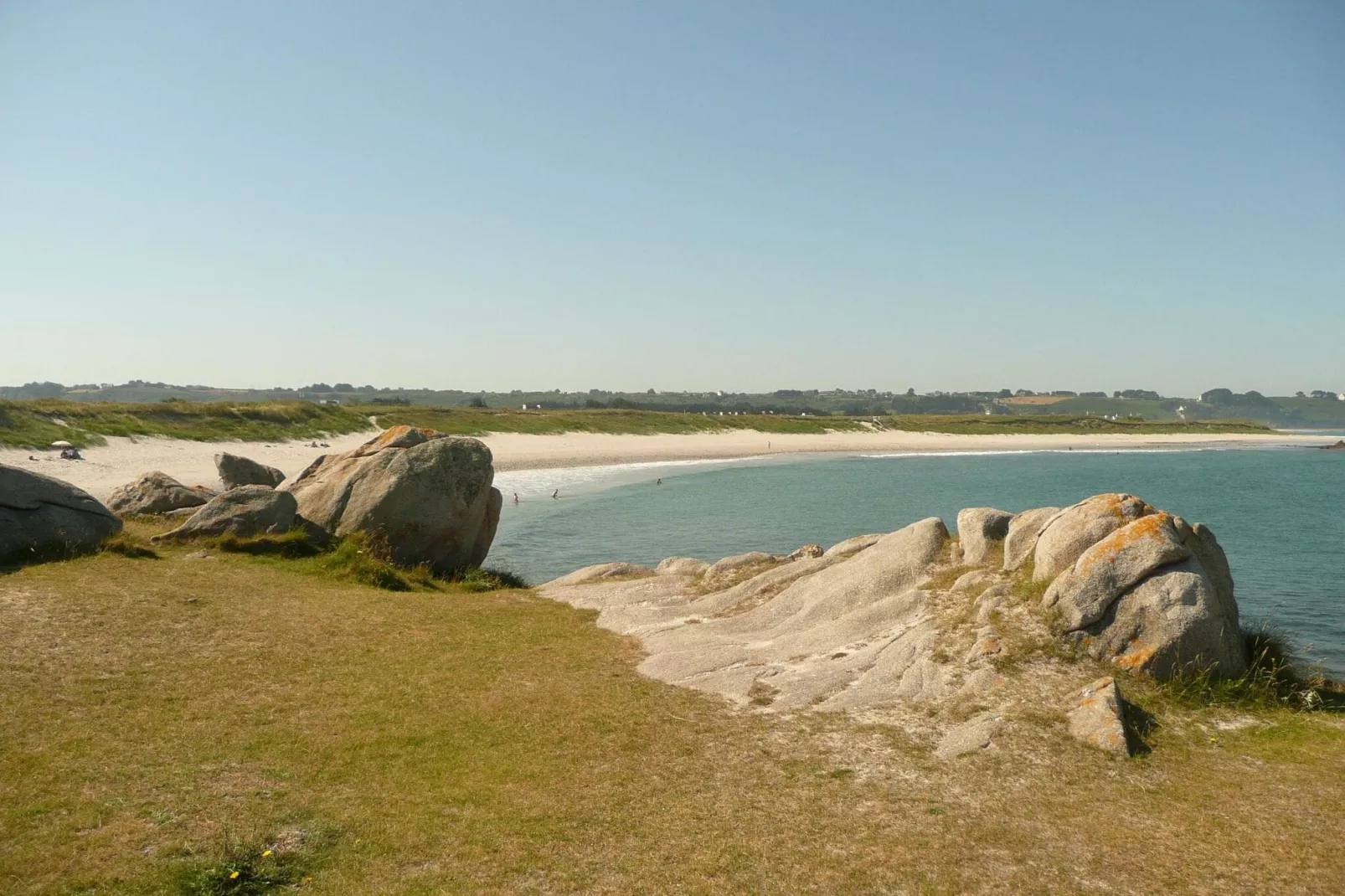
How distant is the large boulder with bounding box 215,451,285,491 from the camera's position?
29.0m

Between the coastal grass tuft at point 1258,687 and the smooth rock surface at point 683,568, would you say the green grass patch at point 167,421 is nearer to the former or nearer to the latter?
the smooth rock surface at point 683,568

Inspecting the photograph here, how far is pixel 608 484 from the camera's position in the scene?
6531 cm

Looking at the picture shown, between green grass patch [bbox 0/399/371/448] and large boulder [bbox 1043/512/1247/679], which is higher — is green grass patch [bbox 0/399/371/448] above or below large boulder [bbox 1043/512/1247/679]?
above

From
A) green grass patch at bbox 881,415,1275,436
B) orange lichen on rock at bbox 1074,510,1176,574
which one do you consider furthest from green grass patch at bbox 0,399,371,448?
green grass patch at bbox 881,415,1275,436

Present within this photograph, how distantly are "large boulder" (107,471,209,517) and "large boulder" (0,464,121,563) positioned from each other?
5585mm

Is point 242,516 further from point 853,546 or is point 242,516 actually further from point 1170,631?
point 1170,631

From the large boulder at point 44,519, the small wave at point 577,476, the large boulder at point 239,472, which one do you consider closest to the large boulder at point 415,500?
the large boulder at point 239,472

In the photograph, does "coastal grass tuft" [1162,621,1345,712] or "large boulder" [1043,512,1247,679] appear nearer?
"coastal grass tuft" [1162,621,1345,712]

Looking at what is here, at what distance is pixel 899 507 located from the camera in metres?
56.1

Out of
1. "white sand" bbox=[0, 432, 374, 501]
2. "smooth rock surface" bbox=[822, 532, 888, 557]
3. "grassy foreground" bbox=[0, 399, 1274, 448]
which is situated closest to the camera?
"smooth rock surface" bbox=[822, 532, 888, 557]

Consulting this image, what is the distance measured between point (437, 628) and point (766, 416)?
430ft

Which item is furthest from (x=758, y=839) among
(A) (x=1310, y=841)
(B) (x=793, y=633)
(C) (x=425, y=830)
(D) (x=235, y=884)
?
(B) (x=793, y=633)

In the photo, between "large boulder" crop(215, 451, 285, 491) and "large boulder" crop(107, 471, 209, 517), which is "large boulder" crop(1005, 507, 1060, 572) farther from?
"large boulder" crop(107, 471, 209, 517)

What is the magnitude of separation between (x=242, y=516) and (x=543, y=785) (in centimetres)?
1636
